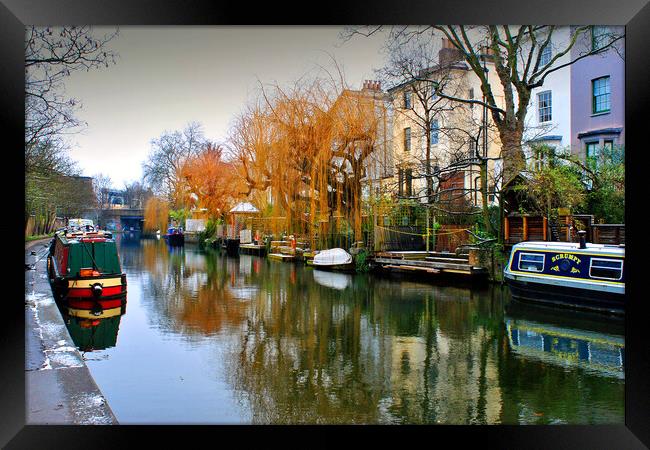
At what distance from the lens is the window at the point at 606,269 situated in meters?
7.39

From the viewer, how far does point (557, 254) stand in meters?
8.20

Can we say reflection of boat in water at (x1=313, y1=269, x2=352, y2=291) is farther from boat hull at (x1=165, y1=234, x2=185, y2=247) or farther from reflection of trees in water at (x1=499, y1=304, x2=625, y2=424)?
boat hull at (x1=165, y1=234, x2=185, y2=247)

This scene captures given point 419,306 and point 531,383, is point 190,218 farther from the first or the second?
point 531,383

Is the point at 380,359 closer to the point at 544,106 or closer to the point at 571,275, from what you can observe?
the point at 571,275

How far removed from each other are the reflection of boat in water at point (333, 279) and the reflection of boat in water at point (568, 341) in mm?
4105

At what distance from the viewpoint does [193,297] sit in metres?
10.3

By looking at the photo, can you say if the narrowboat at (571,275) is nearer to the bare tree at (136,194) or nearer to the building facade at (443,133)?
the building facade at (443,133)

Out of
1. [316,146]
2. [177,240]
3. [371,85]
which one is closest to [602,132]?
[371,85]

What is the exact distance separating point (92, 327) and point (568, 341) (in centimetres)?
571

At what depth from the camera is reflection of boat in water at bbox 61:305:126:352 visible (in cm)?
678

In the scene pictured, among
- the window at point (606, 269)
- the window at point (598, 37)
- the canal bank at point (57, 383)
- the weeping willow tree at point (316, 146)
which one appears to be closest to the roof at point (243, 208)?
the weeping willow tree at point (316, 146)

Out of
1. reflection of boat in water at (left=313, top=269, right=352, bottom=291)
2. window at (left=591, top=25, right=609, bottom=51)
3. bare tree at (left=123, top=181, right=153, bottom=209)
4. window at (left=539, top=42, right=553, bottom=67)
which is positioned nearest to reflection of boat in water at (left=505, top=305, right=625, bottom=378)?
reflection of boat in water at (left=313, top=269, right=352, bottom=291)
